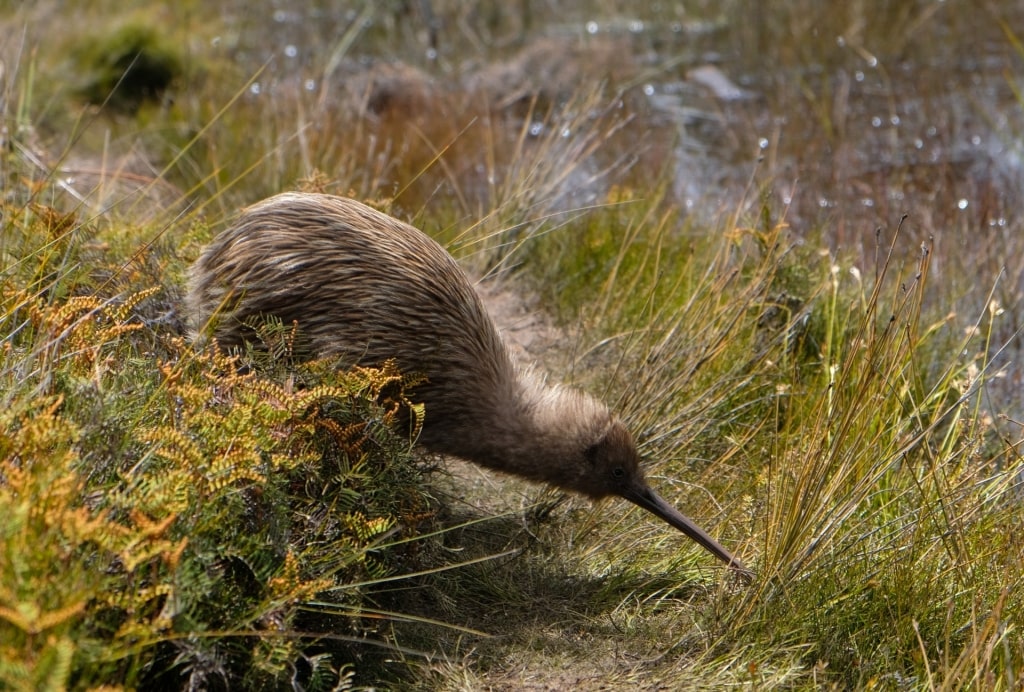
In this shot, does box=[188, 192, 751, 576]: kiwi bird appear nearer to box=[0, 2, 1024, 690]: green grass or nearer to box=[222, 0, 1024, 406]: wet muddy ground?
box=[0, 2, 1024, 690]: green grass

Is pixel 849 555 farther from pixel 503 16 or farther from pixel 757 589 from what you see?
pixel 503 16

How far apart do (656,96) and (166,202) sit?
494 centimetres

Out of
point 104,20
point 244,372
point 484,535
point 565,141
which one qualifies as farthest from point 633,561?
point 104,20

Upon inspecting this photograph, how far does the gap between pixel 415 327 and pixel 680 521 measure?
1.01m

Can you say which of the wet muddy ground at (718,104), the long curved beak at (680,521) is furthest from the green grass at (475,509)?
the wet muddy ground at (718,104)

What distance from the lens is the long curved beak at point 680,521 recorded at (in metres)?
3.47

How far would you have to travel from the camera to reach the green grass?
2.65 metres

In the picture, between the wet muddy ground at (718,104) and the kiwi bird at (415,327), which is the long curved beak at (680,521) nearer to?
the kiwi bird at (415,327)

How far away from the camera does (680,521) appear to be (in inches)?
→ 143

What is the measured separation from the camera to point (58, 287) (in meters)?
3.71

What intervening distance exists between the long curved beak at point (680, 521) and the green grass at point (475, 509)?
2.3 inches

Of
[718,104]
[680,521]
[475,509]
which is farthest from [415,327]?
[718,104]

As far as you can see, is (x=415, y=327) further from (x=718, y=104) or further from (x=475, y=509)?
(x=718, y=104)

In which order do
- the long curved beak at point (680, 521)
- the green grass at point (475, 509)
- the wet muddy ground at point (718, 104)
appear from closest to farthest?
1. the green grass at point (475, 509)
2. the long curved beak at point (680, 521)
3. the wet muddy ground at point (718, 104)
